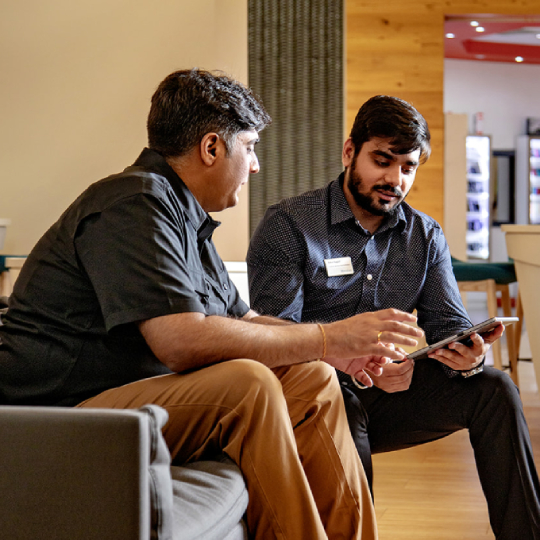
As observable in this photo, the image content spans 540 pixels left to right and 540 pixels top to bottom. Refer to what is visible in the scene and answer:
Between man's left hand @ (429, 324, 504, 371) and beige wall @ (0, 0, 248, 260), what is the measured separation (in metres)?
2.94

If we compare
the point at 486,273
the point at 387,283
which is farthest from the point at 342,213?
the point at 486,273

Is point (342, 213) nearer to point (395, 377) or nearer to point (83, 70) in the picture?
point (395, 377)

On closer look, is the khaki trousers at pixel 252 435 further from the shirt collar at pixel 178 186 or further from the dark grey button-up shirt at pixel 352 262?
the dark grey button-up shirt at pixel 352 262

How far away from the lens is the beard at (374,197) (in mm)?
1812

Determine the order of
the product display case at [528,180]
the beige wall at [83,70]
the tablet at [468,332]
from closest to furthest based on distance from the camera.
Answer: the tablet at [468,332], the beige wall at [83,70], the product display case at [528,180]

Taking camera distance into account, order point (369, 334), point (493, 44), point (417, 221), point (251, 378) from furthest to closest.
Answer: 1. point (493, 44)
2. point (417, 221)
3. point (369, 334)
4. point (251, 378)

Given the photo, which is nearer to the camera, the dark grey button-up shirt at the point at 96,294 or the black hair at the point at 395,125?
the dark grey button-up shirt at the point at 96,294

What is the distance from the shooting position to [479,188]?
9234 millimetres

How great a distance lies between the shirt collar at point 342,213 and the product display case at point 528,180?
8129mm

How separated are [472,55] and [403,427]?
866 centimetres

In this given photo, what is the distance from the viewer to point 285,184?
439cm

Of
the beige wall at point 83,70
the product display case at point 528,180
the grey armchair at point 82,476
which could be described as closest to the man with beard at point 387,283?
the grey armchair at point 82,476

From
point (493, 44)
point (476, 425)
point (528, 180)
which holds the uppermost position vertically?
point (493, 44)

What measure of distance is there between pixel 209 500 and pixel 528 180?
30.4ft
